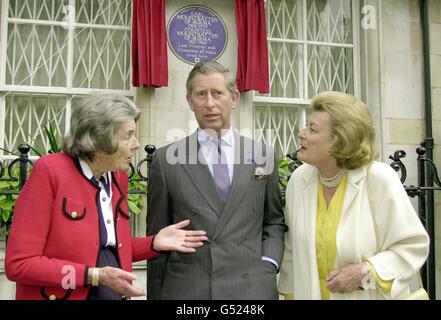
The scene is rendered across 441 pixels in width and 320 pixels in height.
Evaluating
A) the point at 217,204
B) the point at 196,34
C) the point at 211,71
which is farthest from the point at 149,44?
the point at 217,204

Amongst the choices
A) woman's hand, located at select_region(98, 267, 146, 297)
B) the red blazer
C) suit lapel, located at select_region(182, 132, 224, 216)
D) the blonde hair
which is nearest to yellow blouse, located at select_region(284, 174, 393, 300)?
the blonde hair

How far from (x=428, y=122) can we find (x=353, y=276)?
5.51 meters

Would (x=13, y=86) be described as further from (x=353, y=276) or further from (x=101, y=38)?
(x=353, y=276)

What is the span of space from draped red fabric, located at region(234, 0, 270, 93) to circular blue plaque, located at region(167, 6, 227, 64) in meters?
0.33

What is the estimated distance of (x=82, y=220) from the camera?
1984 millimetres

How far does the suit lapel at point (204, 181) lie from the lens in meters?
2.38

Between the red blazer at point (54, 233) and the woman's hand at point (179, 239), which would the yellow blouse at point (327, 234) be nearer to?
the woman's hand at point (179, 239)

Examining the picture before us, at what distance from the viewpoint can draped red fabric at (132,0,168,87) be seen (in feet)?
19.5

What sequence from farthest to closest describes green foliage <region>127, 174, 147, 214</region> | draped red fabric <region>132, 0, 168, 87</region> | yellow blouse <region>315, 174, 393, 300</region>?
draped red fabric <region>132, 0, 168, 87</region>
green foliage <region>127, 174, 147, 214</region>
yellow blouse <region>315, 174, 393, 300</region>

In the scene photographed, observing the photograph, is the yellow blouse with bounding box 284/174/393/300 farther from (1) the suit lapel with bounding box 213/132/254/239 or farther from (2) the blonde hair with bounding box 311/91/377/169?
(1) the suit lapel with bounding box 213/132/254/239

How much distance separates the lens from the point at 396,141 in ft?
22.6

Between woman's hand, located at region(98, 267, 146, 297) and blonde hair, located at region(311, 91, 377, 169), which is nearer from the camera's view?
woman's hand, located at region(98, 267, 146, 297)
